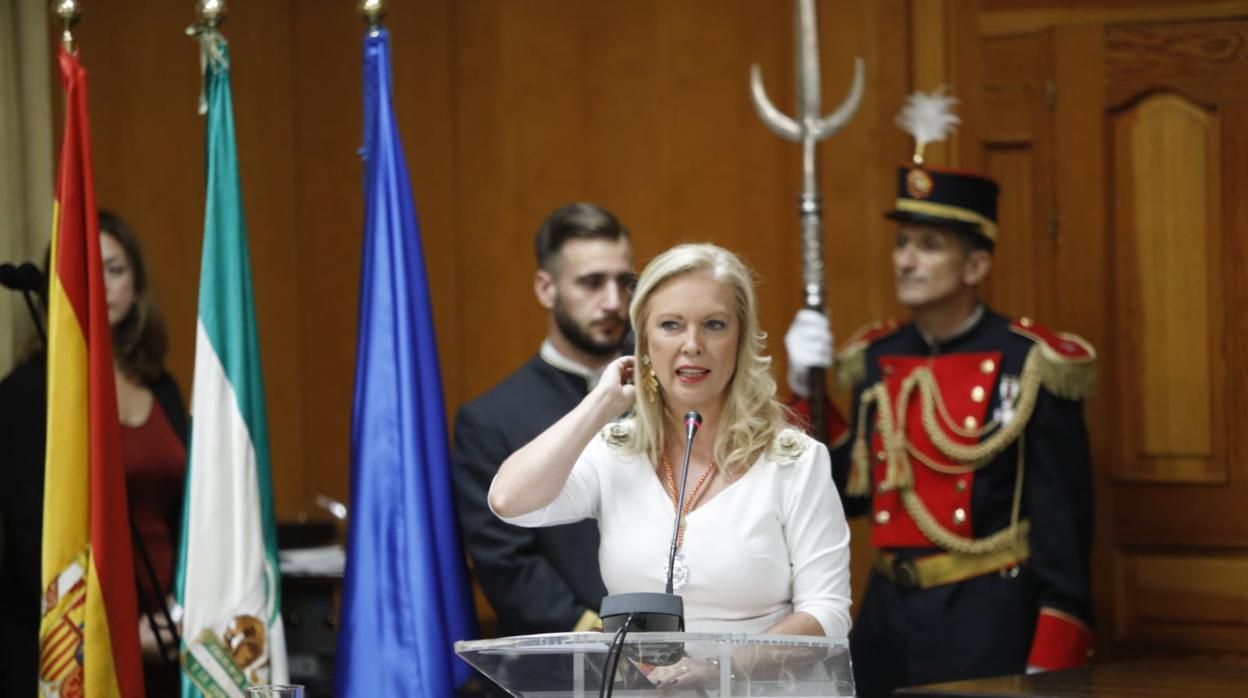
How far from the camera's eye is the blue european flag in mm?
3023

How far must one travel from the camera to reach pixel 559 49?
177 inches

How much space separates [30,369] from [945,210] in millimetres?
1891

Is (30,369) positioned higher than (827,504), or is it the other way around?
(30,369)

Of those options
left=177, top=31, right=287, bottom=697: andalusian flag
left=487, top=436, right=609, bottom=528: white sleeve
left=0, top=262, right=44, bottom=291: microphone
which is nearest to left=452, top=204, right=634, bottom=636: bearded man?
left=177, top=31, right=287, bottom=697: andalusian flag

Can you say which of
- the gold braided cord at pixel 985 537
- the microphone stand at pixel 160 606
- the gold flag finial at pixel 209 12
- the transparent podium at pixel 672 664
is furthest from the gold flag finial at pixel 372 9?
the transparent podium at pixel 672 664

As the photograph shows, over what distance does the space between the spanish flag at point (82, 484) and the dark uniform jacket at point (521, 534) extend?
0.63 meters

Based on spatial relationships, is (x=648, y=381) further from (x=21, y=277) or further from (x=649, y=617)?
(x=21, y=277)

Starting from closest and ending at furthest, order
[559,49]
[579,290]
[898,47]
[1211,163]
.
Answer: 1. [579,290]
2. [1211,163]
3. [898,47]
4. [559,49]

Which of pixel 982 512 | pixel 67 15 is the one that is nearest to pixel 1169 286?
pixel 982 512

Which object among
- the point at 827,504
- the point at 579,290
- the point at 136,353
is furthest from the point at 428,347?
the point at 827,504

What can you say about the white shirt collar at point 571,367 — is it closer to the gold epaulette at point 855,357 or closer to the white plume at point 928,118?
the gold epaulette at point 855,357

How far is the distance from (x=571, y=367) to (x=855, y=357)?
2.71ft

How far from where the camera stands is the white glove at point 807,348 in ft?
11.6

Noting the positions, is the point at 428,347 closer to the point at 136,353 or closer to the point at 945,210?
the point at 136,353
